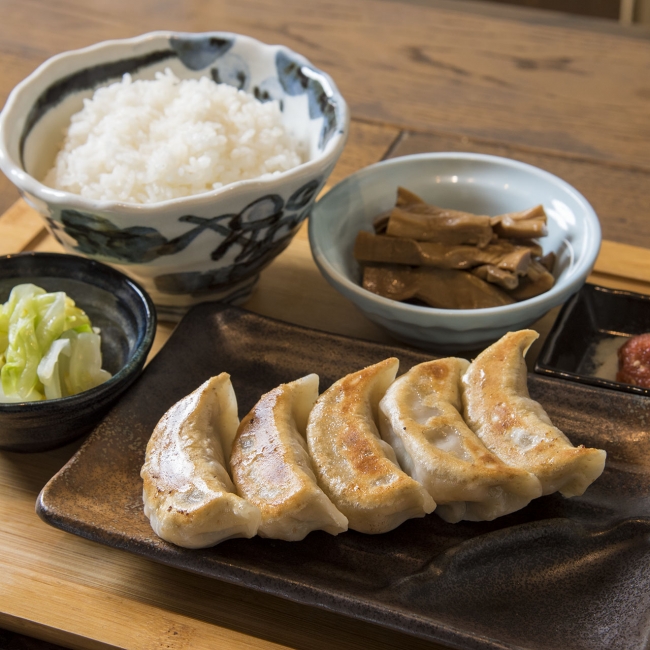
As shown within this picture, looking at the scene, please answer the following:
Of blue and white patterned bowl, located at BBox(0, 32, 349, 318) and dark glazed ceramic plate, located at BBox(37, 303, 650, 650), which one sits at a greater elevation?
blue and white patterned bowl, located at BBox(0, 32, 349, 318)

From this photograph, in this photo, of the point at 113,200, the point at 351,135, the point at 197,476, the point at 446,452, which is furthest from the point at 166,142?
the point at 351,135

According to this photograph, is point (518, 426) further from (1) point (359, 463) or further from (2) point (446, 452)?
(1) point (359, 463)

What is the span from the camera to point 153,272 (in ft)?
7.24

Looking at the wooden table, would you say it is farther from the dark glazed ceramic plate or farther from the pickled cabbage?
the pickled cabbage

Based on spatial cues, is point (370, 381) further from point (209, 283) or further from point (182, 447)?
point (209, 283)

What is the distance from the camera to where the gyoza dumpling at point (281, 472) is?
5.10 feet


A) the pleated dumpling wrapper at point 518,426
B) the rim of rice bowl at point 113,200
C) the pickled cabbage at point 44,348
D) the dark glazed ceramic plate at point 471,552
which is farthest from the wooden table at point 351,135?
the rim of rice bowl at point 113,200

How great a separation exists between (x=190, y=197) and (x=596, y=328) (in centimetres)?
133

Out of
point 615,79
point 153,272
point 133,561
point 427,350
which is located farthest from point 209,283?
point 615,79

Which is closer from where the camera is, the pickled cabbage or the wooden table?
the wooden table

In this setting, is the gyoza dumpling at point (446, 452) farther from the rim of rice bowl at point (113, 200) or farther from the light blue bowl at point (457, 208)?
the rim of rice bowl at point (113, 200)

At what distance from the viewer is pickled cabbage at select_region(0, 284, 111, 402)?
1900mm

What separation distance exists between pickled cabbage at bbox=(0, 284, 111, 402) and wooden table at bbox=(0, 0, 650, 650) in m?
0.23

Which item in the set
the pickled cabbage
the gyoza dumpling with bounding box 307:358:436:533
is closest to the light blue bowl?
the gyoza dumpling with bounding box 307:358:436:533
